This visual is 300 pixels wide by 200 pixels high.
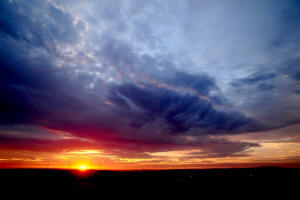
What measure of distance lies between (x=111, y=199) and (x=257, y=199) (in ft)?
128

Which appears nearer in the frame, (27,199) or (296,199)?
(27,199)

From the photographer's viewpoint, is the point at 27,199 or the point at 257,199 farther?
the point at 257,199

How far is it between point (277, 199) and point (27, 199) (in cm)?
6492

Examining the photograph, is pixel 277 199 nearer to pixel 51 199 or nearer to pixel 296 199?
pixel 296 199

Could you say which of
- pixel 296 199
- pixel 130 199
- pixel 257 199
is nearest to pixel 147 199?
pixel 130 199

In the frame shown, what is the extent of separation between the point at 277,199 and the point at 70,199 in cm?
5453

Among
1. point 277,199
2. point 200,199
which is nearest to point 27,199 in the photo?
point 200,199

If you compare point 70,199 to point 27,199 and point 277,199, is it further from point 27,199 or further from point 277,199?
point 277,199

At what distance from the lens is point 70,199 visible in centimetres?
3925

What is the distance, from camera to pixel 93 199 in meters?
39.4

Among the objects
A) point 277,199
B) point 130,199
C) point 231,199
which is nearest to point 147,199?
point 130,199

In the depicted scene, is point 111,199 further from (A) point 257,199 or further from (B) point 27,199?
(A) point 257,199

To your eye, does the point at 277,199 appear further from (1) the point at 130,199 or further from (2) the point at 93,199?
(2) the point at 93,199

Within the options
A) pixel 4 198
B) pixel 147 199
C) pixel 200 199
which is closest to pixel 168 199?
pixel 147 199
